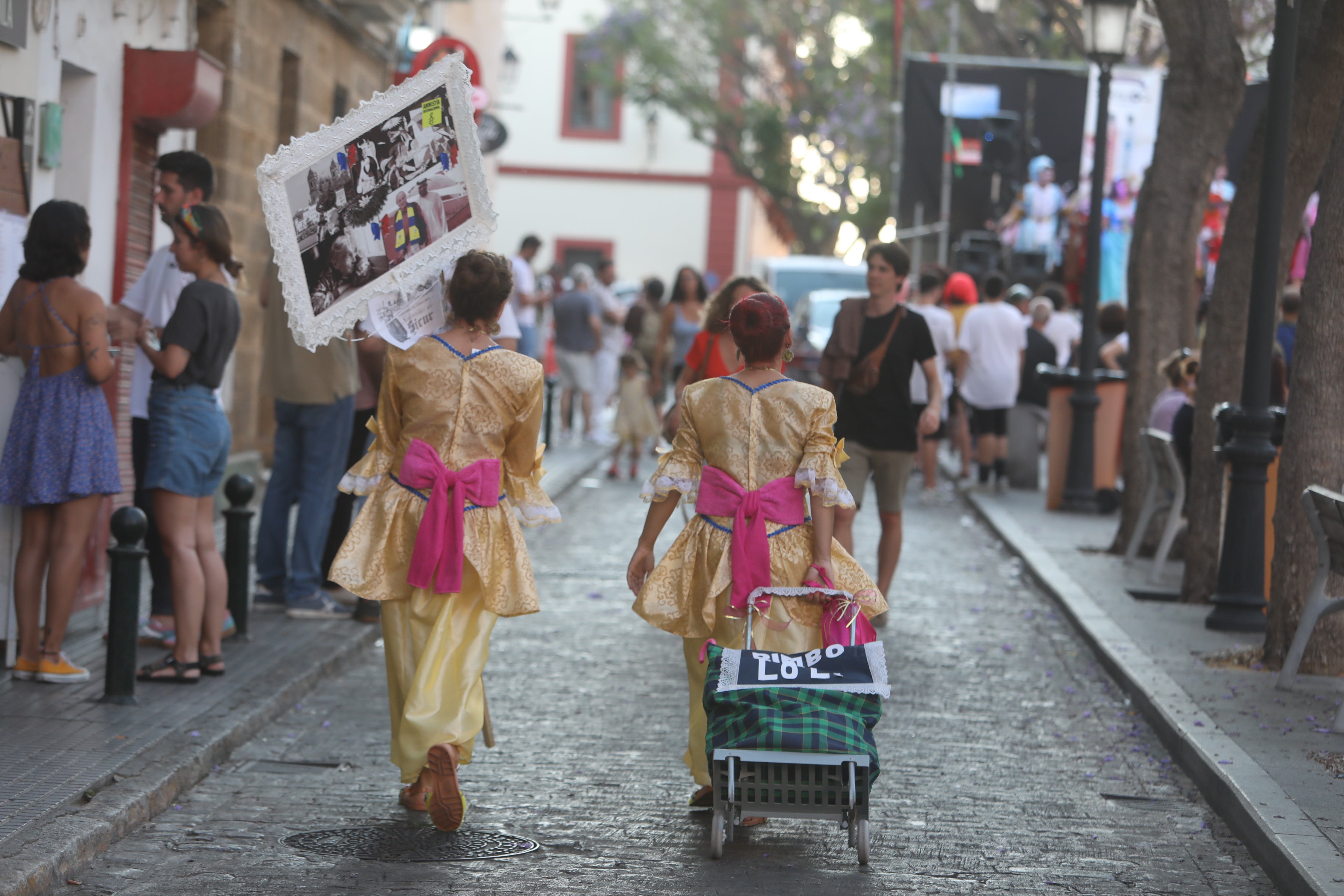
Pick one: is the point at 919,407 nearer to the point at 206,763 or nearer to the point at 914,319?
the point at 914,319

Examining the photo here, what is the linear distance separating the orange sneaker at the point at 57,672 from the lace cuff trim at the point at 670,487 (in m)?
2.71

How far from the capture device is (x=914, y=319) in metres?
9.21

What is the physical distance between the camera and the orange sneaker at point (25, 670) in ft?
22.8

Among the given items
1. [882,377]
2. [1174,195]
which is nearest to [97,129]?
[882,377]

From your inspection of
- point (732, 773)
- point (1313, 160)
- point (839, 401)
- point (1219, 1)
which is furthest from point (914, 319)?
point (732, 773)

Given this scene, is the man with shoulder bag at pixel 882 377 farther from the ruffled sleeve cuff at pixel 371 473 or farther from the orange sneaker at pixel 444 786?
the orange sneaker at pixel 444 786

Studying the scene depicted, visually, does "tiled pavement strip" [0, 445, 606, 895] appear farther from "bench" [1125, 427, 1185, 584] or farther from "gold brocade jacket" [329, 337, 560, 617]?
"bench" [1125, 427, 1185, 584]

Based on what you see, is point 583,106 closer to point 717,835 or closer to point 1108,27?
point 1108,27

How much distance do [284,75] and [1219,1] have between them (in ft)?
24.2

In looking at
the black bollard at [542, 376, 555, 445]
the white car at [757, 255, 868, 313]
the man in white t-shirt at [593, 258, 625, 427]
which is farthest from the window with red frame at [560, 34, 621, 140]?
the black bollard at [542, 376, 555, 445]

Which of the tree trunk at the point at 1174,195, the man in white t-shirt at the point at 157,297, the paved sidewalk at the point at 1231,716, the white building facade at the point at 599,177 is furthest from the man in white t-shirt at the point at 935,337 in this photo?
the white building facade at the point at 599,177

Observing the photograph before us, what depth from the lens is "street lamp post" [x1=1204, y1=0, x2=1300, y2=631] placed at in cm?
889

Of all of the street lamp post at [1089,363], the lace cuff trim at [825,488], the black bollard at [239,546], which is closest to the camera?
the lace cuff trim at [825,488]

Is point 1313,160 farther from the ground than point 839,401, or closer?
farther from the ground
